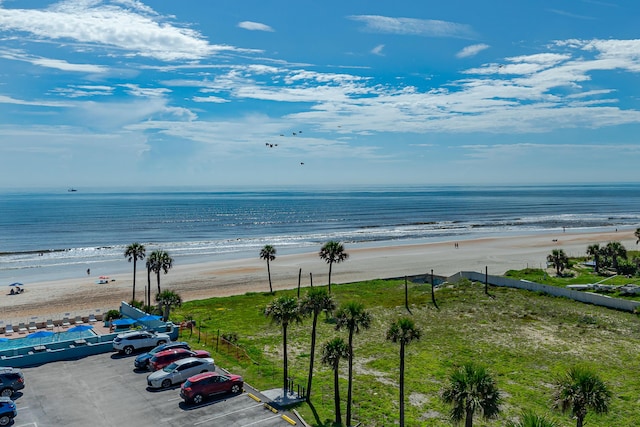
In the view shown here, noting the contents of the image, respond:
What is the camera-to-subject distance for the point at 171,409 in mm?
26297

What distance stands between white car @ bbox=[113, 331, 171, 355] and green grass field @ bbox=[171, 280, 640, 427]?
3.04 meters

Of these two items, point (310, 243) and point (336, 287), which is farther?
point (310, 243)

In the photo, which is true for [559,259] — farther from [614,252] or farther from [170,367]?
[170,367]

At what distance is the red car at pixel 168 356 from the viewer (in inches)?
1241

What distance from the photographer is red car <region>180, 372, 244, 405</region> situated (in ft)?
88.5

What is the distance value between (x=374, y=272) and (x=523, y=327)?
1406 inches

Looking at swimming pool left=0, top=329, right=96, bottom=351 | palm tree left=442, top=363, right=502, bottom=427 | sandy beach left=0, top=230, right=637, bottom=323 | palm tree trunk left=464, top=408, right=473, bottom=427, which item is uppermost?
palm tree left=442, top=363, right=502, bottom=427

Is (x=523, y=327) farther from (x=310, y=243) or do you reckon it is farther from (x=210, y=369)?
(x=310, y=243)

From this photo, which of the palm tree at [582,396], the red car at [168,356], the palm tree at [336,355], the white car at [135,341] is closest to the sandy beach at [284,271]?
the white car at [135,341]

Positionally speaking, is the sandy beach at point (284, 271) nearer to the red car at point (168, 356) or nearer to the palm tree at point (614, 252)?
the palm tree at point (614, 252)

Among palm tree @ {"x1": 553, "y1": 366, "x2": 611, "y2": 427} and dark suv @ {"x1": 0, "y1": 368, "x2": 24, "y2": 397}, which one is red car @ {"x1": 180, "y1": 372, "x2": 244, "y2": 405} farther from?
palm tree @ {"x1": 553, "y1": 366, "x2": 611, "y2": 427}

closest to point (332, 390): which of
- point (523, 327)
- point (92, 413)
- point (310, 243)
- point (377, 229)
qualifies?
point (92, 413)

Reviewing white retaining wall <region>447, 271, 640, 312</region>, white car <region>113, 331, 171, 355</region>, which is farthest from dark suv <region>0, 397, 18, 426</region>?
white retaining wall <region>447, 271, 640, 312</region>

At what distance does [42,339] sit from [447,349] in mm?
30918
